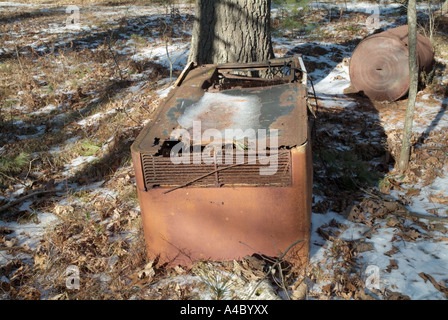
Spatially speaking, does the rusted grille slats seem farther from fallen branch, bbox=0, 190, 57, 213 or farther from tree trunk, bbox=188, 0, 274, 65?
tree trunk, bbox=188, 0, 274, 65

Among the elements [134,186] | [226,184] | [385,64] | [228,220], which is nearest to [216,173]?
[226,184]

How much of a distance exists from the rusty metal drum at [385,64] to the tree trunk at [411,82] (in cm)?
208

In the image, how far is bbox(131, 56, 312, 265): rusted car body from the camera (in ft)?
8.91

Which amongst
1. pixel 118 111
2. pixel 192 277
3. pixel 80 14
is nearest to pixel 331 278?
pixel 192 277

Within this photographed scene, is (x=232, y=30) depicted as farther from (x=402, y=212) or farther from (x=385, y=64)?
(x=402, y=212)

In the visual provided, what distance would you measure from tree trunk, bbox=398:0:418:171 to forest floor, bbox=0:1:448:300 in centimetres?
20

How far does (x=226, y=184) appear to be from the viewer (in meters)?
2.83

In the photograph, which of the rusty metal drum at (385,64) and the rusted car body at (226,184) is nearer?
the rusted car body at (226,184)

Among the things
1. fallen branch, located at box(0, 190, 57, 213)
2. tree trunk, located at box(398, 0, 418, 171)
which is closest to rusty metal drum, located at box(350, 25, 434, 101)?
tree trunk, located at box(398, 0, 418, 171)

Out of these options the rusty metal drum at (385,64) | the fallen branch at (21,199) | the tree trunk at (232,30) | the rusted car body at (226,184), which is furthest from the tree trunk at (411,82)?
the fallen branch at (21,199)

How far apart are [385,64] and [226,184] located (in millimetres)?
4840

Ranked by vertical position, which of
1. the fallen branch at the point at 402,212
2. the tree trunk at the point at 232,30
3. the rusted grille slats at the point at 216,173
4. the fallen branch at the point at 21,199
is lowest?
the fallen branch at the point at 21,199

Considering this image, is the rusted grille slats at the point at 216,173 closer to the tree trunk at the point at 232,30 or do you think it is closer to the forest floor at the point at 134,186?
the forest floor at the point at 134,186

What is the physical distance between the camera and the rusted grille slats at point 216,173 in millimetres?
2701
